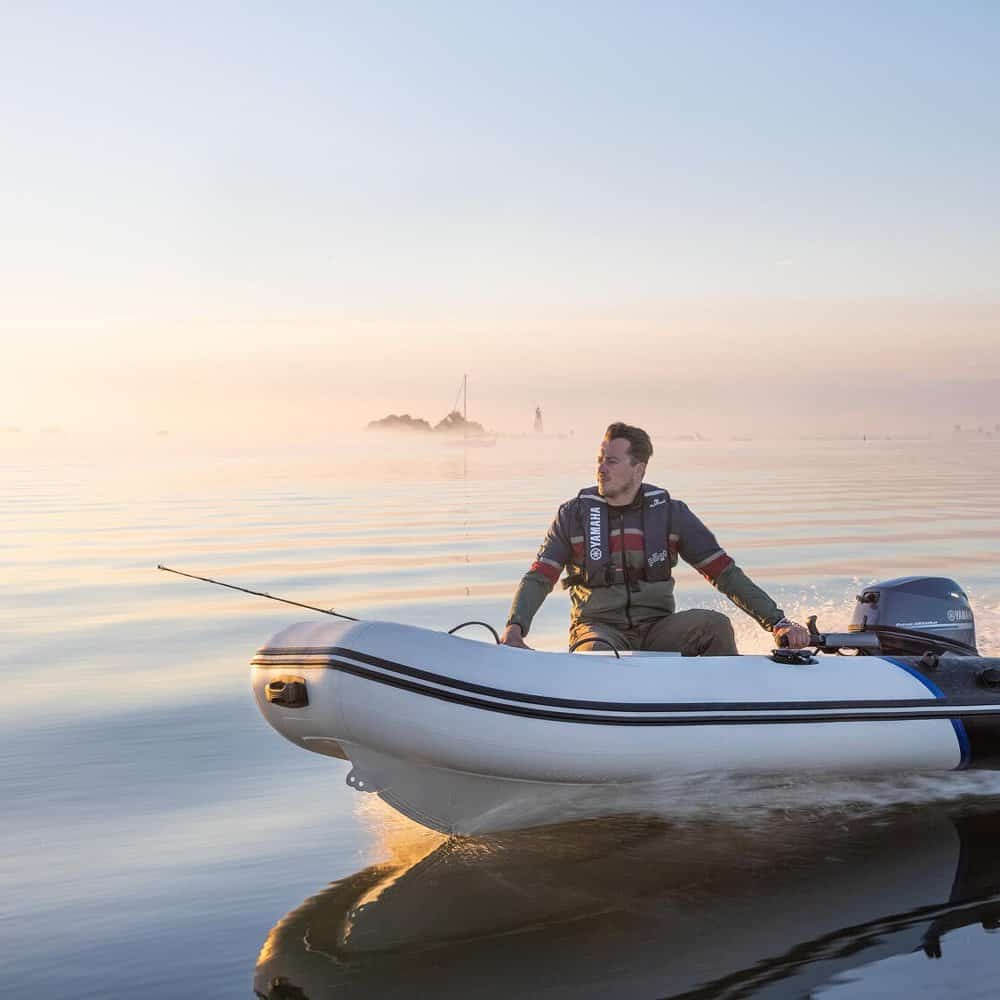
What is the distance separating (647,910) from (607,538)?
173 centimetres

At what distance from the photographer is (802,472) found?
36000 mm

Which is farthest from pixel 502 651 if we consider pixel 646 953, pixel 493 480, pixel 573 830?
pixel 493 480

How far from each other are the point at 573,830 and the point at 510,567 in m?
8.25

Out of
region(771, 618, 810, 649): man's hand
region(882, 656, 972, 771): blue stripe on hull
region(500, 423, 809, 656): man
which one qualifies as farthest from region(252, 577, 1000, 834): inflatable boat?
region(500, 423, 809, 656): man

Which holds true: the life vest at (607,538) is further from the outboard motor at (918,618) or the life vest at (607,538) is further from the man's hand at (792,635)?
the outboard motor at (918,618)

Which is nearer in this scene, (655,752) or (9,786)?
(655,752)

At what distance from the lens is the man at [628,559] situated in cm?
512

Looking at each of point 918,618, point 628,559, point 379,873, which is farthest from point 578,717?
point 918,618

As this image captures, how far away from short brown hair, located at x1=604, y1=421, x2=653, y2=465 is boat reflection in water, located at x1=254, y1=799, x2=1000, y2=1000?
4.77 ft

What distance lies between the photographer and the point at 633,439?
5.19 meters

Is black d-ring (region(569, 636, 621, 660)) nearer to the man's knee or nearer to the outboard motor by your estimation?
the man's knee

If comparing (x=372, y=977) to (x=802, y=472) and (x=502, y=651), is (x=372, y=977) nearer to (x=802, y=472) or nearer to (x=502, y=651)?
(x=502, y=651)

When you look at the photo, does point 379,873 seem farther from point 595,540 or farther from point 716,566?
point 716,566

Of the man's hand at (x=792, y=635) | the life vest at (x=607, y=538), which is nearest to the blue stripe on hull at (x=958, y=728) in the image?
the man's hand at (x=792, y=635)
